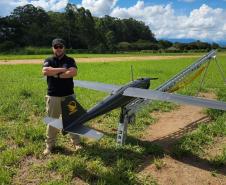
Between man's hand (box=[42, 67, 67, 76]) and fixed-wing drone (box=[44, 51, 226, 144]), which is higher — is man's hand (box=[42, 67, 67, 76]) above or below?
above

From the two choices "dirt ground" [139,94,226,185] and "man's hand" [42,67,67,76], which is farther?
"man's hand" [42,67,67,76]

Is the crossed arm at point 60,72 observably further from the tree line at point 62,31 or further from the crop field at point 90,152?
the tree line at point 62,31

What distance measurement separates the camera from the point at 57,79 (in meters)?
8.58

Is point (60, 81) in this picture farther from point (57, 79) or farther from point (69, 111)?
point (69, 111)

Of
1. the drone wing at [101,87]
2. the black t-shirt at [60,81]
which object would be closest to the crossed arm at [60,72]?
the black t-shirt at [60,81]

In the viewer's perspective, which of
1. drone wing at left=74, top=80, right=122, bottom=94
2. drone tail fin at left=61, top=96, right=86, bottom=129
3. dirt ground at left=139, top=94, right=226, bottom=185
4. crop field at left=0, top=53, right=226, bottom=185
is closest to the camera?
crop field at left=0, top=53, right=226, bottom=185

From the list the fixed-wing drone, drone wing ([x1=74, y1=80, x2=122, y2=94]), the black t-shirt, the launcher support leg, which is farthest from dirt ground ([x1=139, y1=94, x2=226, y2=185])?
the black t-shirt

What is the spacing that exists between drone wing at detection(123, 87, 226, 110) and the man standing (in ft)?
5.50

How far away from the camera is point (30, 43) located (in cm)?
8512

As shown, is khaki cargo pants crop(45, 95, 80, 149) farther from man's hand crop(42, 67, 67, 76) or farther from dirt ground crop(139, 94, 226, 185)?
dirt ground crop(139, 94, 226, 185)

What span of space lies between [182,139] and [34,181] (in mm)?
4564

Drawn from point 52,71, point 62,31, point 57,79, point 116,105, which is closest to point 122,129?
point 116,105

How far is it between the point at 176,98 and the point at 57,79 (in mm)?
2817

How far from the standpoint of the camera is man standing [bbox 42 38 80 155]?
27.2ft
